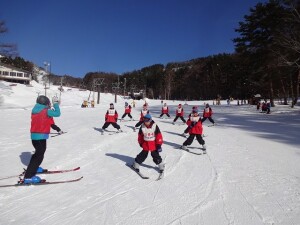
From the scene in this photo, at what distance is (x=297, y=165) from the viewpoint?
798cm

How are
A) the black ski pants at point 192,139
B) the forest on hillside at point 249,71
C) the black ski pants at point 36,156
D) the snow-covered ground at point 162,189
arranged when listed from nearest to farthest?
the snow-covered ground at point 162,189 → the black ski pants at point 36,156 → the black ski pants at point 192,139 → the forest on hillside at point 249,71

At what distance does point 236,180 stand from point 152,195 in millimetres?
2084

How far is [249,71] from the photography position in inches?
1259

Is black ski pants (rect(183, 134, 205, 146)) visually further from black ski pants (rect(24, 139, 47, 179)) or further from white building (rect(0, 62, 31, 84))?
white building (rect(0, 62, 31, 84))

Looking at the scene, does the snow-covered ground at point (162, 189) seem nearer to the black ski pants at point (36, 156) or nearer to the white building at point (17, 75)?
the black ski pants at point (36, 156)

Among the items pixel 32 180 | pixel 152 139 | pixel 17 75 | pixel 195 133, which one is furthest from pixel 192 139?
pixel 17 75

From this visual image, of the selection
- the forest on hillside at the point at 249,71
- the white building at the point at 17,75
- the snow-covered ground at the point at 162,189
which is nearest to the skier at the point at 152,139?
the snow-covered ground at the point at 162,189

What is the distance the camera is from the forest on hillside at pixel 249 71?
939 inches

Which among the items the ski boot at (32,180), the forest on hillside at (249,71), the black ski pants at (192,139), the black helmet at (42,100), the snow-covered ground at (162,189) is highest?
the forest on hillside at (249,71)

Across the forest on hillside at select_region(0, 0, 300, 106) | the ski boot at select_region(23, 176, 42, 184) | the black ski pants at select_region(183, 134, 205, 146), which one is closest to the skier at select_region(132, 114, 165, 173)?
the ski boot at select_region(23, 176, 42, 184)

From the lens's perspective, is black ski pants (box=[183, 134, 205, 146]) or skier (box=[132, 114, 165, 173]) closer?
skier (box=[132, 114, 165, 173])

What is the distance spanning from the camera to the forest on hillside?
23.9 m

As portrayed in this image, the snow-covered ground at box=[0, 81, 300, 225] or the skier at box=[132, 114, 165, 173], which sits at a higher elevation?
the skier at box=[132, 114, 165, 173]

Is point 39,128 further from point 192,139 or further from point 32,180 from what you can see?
point 192,139
